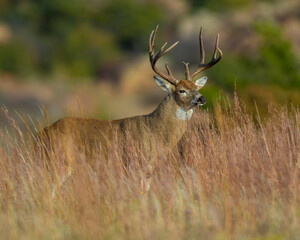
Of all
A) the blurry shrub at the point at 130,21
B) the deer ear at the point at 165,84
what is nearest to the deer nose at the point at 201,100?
the deer ear at the point at 165,84

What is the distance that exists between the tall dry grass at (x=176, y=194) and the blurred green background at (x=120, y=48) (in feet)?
28.9

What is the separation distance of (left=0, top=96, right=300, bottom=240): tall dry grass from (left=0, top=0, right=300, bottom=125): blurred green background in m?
8.82

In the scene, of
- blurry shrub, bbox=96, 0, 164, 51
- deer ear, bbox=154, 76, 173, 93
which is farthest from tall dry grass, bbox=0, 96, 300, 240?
blurry shrub, bbox=96, 0, 164, 51

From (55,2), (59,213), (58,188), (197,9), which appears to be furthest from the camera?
(197,9)

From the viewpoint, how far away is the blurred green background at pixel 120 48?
90.0 feet

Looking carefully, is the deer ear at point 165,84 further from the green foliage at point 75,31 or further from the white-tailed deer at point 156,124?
the green foliage at point 75,31

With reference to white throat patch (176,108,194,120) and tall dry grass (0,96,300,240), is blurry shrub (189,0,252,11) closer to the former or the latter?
white throat patch (176,108,194,120)

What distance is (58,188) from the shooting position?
24.8 ft

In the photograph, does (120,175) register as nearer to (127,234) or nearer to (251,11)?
(127,234)

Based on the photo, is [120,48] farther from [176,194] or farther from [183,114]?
[176,194]

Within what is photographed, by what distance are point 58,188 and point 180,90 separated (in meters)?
3.13

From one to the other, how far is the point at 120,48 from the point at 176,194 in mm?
47139

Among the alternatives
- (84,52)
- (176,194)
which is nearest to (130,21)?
(84,52)

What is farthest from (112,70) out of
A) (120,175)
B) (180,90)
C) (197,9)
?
(120,175)
